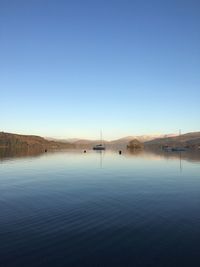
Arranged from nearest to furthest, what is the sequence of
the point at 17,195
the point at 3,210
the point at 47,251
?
the point at 47,251 → the point at 3,210 → the point at 17,195

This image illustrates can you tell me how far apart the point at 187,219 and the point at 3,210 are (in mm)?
19051

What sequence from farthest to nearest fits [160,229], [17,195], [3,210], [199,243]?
[17,195] < [3,210] < [160,229] < [199,243]

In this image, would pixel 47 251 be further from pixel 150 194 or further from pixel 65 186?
pixel 65 186

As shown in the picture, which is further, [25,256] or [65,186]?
[65,186]

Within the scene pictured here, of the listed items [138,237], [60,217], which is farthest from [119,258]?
[60,217]

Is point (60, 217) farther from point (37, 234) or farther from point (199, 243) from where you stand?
point (199, 243)

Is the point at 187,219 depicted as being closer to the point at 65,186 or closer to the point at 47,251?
the point at 47,251

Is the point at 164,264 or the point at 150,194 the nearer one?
the point at 164,264

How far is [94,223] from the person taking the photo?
24234 mm

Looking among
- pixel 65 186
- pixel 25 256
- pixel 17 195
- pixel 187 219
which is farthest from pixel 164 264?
pixel 65 186

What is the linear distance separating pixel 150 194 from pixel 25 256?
79.8ft

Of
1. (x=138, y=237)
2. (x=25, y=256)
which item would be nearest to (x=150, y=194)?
(x=138, y=237)

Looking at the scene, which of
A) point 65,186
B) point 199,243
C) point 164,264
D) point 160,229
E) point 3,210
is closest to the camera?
point 164,264

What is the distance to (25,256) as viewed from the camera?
57.0 feet
